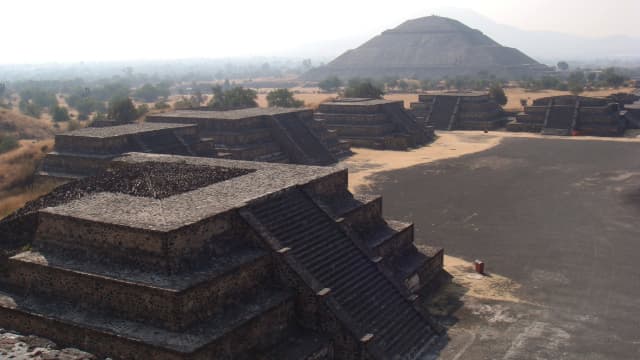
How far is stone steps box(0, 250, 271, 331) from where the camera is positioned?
42.3ft

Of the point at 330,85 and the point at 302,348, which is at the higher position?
the point at 302,348

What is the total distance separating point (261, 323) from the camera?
13.9 m

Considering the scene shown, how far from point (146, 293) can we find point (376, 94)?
6099 centimetres

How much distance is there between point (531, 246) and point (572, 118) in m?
42.9

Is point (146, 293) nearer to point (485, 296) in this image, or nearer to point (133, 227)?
point (133, 227)

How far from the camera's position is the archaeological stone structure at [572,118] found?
60.8 metres

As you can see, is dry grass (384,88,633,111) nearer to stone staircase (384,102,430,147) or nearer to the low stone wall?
stone staircase (384,102,430,147)

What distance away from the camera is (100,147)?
3169 cm

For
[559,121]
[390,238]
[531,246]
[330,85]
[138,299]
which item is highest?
[138,299]

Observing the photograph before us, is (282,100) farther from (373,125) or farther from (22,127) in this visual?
(22,127)

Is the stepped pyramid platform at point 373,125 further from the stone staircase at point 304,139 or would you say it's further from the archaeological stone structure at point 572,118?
the archaeological stone structure at point 572,118

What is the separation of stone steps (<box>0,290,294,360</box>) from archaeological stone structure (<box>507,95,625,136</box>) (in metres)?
53.9

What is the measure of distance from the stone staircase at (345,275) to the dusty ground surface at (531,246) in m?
1.17

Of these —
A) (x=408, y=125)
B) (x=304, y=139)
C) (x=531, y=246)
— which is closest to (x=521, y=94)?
(x=408, y=125)
